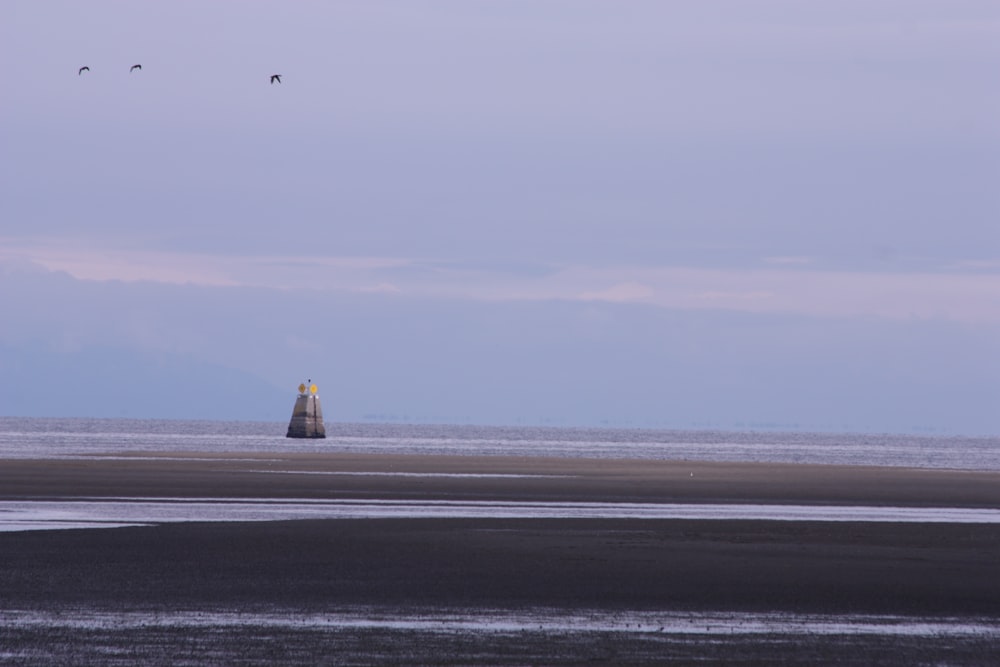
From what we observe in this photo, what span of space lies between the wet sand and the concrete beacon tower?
86306 millimetres

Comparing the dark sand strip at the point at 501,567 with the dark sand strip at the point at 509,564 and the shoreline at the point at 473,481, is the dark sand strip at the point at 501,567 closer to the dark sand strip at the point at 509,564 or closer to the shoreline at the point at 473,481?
the dark sand strip at the point at 509,564

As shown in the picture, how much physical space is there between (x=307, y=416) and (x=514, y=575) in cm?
11048

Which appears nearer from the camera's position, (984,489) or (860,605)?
(860,605)

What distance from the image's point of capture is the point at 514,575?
88.2 ft

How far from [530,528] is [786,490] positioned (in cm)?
2628

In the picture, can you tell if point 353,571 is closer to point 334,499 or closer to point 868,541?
point 868,541

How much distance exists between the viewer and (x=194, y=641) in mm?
18656

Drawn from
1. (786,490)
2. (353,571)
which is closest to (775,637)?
(353,571)

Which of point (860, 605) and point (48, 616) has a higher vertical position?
point (48, 616)

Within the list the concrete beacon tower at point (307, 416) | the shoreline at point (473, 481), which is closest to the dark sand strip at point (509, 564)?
the shoreline at point (473, 481)

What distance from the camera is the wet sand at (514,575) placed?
748 inches

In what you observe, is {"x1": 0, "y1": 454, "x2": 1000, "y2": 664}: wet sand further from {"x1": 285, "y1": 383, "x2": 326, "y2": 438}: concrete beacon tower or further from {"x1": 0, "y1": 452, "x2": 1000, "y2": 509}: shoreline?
{"x1": 285, "y1": 383, "x2": 326, "y2": 438}: concrete beacon tower

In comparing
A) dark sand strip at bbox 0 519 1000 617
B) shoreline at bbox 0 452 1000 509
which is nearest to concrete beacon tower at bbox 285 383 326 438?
shoreline at bbox 0 452 1000 509

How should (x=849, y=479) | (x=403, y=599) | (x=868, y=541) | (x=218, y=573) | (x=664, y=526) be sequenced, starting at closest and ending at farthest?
(x=403, y=599)
(x=218, y=573)
(x=868, y=541)
(x=664, y=526)
(x=849, y=479)
